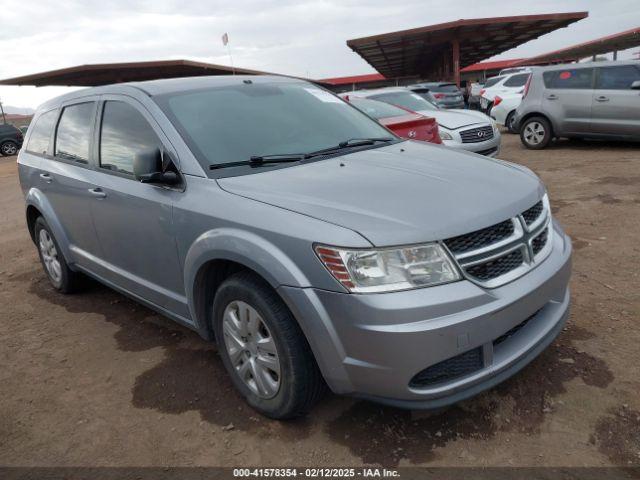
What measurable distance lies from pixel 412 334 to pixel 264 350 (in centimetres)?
81

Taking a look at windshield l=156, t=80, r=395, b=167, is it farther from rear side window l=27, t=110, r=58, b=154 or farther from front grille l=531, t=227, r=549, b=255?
rear side window l=27, t=110, r=58, b=154

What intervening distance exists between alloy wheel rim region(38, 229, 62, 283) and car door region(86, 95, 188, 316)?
44.1 inches

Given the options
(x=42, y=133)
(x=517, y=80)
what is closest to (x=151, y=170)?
(x=42, y=133)

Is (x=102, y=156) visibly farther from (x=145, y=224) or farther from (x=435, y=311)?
(x=435, y=311)

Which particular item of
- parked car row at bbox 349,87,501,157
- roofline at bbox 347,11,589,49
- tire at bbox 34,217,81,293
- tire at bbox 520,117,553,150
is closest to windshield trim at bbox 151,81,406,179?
tire at bbox 34,217,81,293

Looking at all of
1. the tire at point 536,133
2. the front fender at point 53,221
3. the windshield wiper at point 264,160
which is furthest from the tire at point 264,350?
the tire at point 536,133

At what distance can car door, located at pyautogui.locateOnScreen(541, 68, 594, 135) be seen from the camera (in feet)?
30.5

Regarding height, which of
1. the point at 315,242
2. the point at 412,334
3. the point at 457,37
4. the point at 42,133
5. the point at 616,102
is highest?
the point at 457,37

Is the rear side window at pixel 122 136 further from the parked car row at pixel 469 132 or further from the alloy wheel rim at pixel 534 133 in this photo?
the alloy wheel rim at pixel 534 133

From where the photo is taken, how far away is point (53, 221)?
424 cm

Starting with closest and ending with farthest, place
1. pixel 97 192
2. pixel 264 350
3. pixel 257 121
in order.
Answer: pixel 264 350 → pixel 257 121 → pixel 97 192

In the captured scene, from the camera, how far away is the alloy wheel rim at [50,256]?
4551 mm

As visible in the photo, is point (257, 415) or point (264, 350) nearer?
point (264, 350)

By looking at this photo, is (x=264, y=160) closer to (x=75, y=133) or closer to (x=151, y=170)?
(x=151, y=170)
